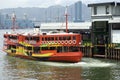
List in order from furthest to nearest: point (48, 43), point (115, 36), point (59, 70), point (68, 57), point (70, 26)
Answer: point (70, 26)
point (115, 36)
point (48, 43)
point (68, 57)
point (59, 70)

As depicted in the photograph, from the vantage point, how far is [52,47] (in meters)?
60.9

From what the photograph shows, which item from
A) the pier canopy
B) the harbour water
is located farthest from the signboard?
the pier canopy

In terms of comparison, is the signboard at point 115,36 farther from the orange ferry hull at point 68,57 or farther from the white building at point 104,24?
the orange ferry hull at point 68,57

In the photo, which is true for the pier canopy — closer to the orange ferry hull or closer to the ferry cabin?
the ferry cabin

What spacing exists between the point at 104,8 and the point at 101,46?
682 cm

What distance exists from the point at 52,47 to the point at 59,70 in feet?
29.7

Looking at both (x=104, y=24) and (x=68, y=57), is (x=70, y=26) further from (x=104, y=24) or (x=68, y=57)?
(x=68, y=57)

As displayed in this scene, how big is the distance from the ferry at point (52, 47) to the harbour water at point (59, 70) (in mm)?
1197

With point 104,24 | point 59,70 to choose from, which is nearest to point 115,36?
point 104,24

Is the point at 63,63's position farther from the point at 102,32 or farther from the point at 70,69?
the point at 102,32

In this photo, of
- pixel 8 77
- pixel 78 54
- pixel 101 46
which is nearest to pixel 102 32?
pixel 101 46

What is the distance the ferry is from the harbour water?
1197 millimetres

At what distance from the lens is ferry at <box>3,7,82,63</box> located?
59.2m

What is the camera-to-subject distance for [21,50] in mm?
68000
